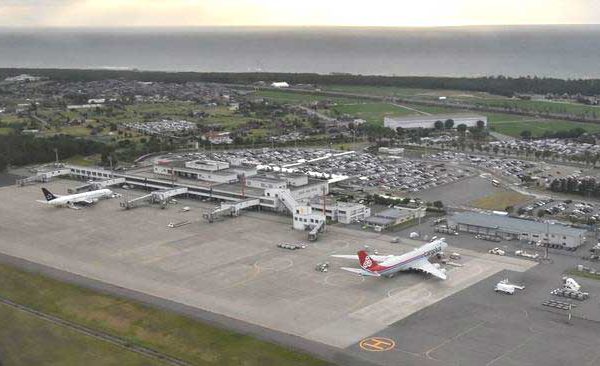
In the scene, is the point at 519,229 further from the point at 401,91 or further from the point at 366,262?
the point at 401,91

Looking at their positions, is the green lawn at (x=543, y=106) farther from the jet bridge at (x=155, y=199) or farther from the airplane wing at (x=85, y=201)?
the airplane wing at (x=85, y=201)

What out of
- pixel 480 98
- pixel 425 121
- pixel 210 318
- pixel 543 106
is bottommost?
pixel 210 318

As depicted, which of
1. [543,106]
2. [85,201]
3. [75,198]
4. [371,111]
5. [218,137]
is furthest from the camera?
[371,111]

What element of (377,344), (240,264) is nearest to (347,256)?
(240,264)

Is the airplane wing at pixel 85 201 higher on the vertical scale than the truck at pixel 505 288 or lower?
lower

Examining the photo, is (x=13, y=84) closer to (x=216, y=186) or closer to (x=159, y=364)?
(x=216, y=186)

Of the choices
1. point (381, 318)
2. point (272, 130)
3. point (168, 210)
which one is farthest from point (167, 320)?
point (272, 130)

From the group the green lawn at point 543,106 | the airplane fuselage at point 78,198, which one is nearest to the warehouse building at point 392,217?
the airplane fuselage at point 78,198

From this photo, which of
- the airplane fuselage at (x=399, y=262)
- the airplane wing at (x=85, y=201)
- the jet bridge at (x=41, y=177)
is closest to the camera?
the airplane fuselage at (x=399, y=262)
